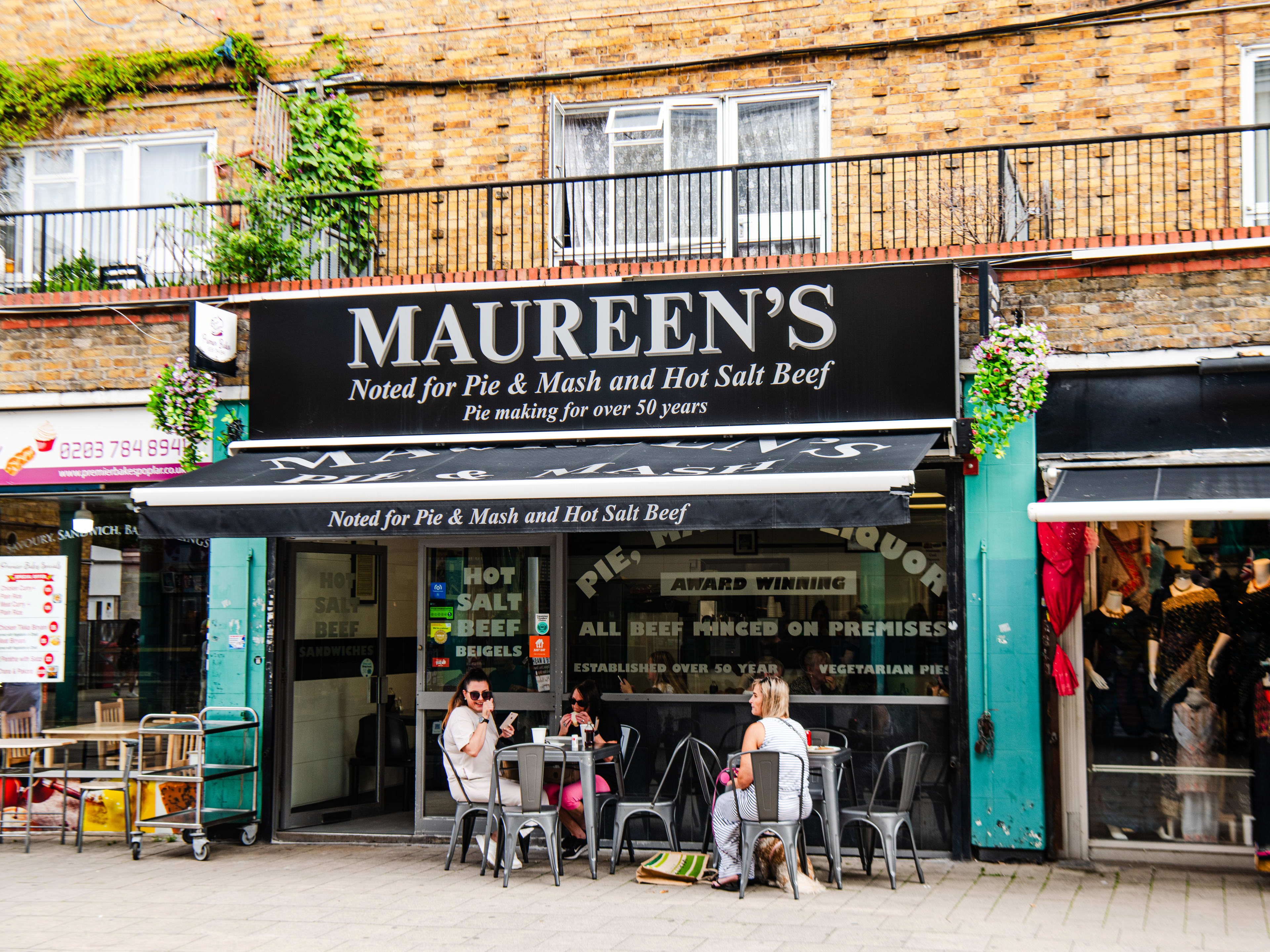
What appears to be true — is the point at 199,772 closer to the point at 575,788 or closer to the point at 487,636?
the point at 487,636

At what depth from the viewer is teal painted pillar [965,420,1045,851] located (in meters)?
8.65

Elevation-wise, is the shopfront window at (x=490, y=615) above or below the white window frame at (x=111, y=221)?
below

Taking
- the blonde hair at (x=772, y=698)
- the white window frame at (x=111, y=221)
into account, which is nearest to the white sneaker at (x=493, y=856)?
the blonde hair at (x=772, y=698)

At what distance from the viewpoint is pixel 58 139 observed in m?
11.8

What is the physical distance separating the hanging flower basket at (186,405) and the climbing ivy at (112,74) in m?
3.18

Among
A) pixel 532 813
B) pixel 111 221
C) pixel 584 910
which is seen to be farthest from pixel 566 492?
pixel 111 221

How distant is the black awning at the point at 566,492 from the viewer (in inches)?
299

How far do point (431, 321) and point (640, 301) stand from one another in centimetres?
176

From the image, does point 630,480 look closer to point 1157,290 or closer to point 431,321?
point 431,321

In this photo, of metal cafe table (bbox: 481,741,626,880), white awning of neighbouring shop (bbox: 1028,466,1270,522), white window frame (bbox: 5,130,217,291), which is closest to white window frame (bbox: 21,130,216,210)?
white window frame (bbox: 5,130,217,291)

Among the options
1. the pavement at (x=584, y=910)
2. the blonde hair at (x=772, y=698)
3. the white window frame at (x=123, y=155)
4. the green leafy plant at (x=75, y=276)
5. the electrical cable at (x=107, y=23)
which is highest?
the electrical cable at (x=107, y=23)

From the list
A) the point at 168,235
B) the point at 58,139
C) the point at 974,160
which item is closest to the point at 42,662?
the point at 168,235

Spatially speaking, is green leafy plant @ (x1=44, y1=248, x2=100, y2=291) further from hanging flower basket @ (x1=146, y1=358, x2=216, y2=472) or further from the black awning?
the black awning

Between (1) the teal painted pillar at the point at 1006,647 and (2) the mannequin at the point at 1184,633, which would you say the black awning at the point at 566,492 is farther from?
(2) the mannequin at the point at 1184,633
